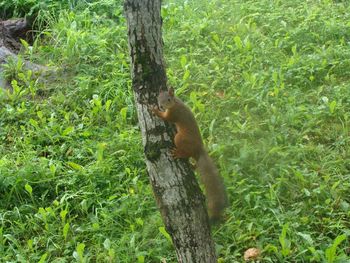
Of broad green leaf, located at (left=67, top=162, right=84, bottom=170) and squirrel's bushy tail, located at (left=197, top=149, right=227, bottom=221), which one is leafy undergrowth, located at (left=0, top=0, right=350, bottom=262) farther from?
squirrel's bushy tail, located at (left=197, top=149, right=227, bottom=221)

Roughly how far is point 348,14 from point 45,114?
3.73m

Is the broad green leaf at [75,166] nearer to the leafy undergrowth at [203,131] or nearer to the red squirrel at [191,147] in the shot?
the leafy undergrowth at [203,131]

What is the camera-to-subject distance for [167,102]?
3.28m

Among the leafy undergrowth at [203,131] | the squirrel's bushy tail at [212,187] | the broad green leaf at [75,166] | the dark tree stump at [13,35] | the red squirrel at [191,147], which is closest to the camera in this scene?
the red squirrel at [191,147]

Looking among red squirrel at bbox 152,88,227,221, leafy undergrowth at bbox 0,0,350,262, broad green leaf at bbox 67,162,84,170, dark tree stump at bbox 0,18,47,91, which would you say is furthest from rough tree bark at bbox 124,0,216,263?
dark tree stump at bbox 0,18,47,91

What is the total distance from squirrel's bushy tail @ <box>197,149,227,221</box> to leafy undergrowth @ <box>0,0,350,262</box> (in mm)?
587

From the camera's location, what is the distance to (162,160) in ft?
10.7

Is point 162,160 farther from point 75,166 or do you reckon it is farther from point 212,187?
point 75,166

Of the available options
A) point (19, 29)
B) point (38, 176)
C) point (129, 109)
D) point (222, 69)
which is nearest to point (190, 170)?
point (38, 176)

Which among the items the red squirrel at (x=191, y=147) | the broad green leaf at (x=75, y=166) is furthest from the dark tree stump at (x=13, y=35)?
the red squirrel at (x=191, y=147)

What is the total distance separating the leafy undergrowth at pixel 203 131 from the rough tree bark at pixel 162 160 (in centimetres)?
61

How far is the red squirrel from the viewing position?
3.27 meters

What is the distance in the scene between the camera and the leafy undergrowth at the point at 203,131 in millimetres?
4070

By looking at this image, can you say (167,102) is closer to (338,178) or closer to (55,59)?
(338,178)
